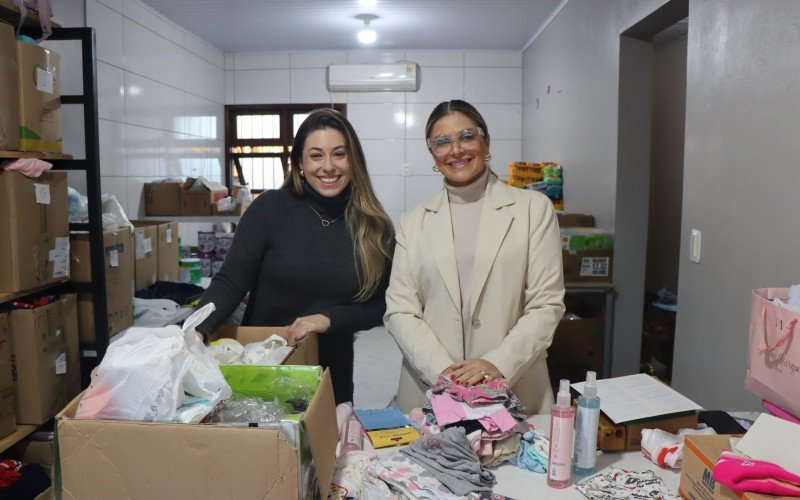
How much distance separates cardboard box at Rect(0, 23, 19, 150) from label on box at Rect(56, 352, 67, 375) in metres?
0.86

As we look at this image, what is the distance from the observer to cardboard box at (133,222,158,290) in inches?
124

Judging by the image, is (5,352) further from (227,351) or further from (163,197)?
(163,197)

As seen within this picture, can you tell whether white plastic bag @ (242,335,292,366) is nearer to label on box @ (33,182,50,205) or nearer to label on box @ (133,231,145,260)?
label on box @ (33,182,50,205)

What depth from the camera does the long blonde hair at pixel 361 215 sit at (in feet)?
6.05

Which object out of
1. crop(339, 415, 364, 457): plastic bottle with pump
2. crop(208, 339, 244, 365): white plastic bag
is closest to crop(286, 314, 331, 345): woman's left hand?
crop(208, 339, 244, 365): white plastic bag

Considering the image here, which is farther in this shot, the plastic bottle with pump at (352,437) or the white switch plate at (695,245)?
the white switch plate at (695,245)

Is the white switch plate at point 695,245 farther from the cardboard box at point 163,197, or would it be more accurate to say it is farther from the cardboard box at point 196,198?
the cardboard box at point 163,197

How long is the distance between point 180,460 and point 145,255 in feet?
8.59

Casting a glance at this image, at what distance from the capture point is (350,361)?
1964mm

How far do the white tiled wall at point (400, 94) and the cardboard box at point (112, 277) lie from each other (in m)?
3.44

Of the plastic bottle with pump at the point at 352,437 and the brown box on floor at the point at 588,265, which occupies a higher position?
the brown box on floor at the point at 588,265

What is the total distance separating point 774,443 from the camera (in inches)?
42.4

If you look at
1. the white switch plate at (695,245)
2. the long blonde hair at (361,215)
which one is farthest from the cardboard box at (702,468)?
the white switch plate at (695,245)

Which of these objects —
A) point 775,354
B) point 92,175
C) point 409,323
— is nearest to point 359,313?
point 409,323
